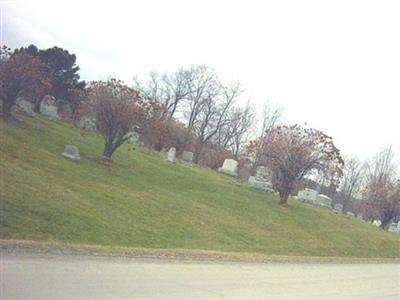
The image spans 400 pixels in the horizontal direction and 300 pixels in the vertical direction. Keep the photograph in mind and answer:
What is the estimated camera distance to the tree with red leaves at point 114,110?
889 inches

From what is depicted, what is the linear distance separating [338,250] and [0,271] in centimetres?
1772

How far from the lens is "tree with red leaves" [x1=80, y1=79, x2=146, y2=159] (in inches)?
889

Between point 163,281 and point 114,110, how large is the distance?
13921 mm

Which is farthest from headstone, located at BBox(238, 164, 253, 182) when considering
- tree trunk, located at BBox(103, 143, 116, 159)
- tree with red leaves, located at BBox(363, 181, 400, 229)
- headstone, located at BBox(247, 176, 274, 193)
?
tree trunk, located at BBox(103, 143, 116, 159)

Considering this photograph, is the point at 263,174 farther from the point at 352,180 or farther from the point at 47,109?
the point at 352,180

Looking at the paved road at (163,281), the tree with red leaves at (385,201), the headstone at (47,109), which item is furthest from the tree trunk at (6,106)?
the tree with red leaves at (385,201)

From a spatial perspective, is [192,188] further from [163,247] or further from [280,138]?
[163,247]

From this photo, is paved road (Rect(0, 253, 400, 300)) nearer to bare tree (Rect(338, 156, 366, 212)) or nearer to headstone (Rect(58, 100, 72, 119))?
headstone (Rect(58, 100, 72, 119))

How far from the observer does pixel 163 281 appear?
9.59 meters

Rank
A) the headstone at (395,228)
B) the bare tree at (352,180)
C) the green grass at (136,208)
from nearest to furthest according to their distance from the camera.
Answer: the green grass at (136,208) < the headstone at (395,228) < the bare tree at (352,180)

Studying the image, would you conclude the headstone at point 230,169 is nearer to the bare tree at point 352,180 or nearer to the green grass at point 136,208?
the green grass at point 136,208

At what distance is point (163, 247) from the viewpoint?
13.8m

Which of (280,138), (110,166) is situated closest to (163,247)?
(110,166)

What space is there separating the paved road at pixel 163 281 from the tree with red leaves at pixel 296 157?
14.1 metres
